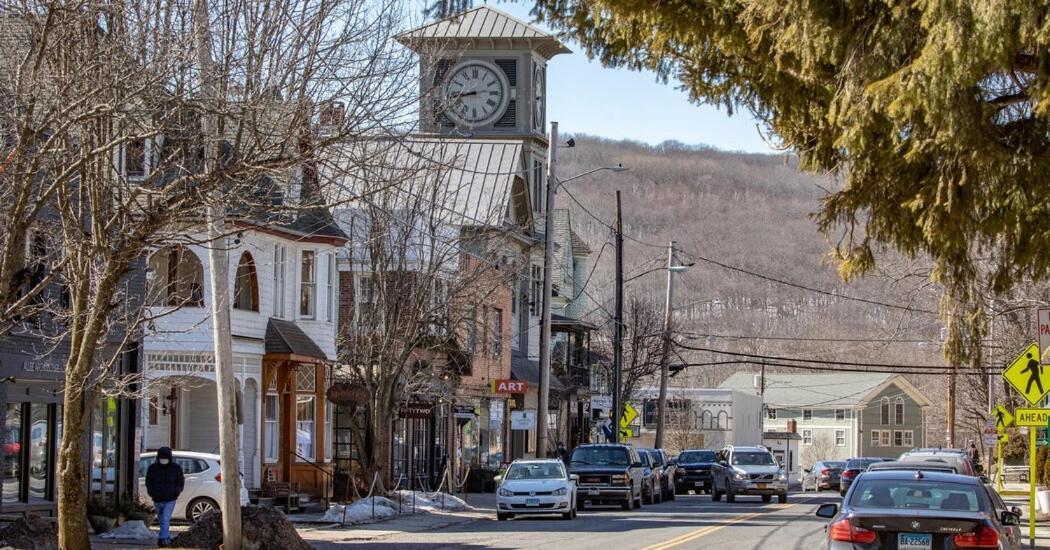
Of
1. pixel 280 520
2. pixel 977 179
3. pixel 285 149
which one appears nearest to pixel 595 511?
pixel 280 520

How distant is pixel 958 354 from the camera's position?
1482 centimetres

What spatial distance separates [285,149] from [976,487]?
7.75 metres

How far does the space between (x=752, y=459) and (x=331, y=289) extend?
48.9 ft

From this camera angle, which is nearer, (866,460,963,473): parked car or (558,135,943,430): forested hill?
(866,460,963,473): parked car

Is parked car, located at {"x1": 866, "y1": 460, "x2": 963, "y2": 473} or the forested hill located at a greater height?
the forested hill

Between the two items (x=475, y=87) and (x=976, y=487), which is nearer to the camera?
(x=976, y=487)

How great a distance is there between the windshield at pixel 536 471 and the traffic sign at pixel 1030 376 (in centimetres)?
1180

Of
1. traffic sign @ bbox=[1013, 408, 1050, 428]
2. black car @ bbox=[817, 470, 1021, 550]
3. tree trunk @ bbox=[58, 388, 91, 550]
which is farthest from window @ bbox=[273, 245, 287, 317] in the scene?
black car @ bbox=[817, 470, 1021, 550]

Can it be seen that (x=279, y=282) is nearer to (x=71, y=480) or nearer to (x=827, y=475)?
(x=71, y=480)

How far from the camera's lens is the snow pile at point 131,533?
949 inches

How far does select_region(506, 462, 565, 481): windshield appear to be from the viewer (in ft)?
108

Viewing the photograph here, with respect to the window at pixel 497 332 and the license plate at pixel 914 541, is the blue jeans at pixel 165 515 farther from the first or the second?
the window at pixel 497 332

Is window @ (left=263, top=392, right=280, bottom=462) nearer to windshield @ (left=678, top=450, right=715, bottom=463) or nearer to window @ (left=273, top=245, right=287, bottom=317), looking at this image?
window @ (left=273, top=245, right=287, bottom=317)

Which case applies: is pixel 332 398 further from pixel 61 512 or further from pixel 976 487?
pixel 976 487
